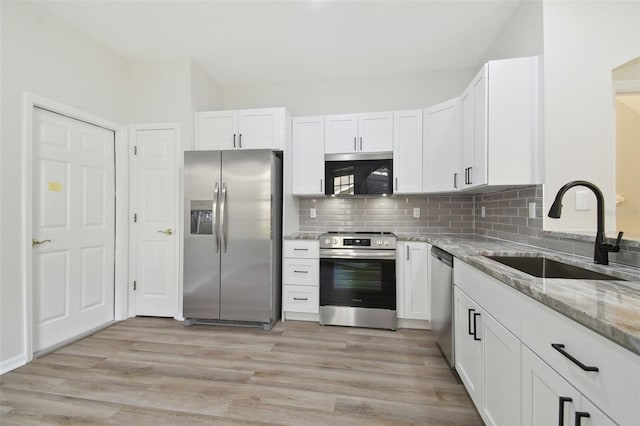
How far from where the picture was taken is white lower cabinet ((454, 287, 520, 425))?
46.9 inches

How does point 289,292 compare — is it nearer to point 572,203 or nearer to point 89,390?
point 89,390

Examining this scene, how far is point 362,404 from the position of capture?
5.79 ft

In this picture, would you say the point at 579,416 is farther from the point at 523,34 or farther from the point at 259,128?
the point at 259,128

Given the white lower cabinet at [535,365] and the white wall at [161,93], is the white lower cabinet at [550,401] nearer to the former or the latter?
the white lower cabinet at [535,365]

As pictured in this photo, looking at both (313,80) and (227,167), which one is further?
(313,80)

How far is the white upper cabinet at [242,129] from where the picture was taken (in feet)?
10.6

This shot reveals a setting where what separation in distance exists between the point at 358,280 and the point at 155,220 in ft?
7.84

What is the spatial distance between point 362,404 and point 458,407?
0.59 m

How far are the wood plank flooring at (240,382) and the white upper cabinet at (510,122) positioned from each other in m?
1.56

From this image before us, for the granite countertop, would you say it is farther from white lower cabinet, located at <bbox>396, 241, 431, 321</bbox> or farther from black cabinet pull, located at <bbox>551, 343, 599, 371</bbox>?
white lower cabinet, located at <bbox>396, 241, 431, 321</bbox>

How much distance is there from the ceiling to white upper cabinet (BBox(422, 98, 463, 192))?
2.26ft

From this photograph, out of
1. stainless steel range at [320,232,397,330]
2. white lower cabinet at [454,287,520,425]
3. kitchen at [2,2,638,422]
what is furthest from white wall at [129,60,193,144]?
white lower cabinet at [454,287,520,425]

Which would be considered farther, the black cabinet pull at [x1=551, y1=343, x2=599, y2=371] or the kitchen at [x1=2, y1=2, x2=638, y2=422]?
the kitchen at [x1=2, y1=2, x2=638, y2=422]

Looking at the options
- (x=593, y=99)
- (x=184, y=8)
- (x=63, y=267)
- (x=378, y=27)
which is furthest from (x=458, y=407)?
(x=184, y=8)
